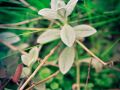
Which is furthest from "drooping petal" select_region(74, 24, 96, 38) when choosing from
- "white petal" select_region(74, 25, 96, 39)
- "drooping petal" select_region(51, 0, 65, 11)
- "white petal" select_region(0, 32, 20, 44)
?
"white petal" select_region(0, 32, 20, 44)

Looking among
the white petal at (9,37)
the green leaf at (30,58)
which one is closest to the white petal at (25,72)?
the green leaf at (30,58)

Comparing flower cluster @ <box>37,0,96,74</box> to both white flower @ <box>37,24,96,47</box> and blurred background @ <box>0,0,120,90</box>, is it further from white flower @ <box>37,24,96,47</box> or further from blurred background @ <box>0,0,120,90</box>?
blurred background @ <box>0,0,120,90</box>

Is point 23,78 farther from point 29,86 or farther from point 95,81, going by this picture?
point 95,81

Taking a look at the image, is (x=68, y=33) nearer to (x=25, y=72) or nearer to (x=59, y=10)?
(x=59, y=10)

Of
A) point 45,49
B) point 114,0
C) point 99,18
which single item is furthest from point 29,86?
point 114,0

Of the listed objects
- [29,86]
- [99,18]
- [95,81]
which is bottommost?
[95,81]

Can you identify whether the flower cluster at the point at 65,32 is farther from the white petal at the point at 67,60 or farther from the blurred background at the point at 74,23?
the blurred background at the point at 74,23
